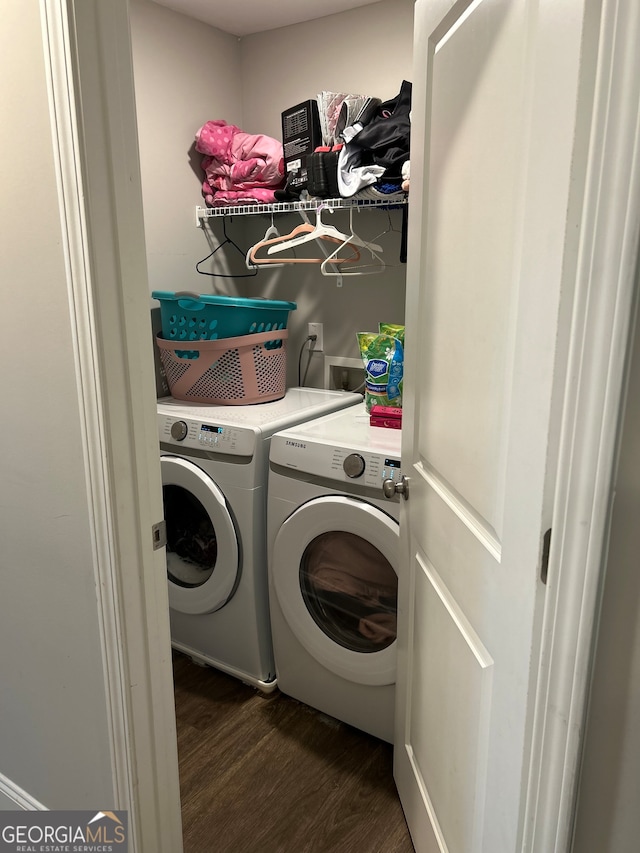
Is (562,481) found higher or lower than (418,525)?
higher

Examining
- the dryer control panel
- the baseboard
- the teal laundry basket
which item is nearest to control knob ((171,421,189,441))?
the dryer control panel

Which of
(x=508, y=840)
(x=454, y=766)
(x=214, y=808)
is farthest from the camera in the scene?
(x=214, y=808)

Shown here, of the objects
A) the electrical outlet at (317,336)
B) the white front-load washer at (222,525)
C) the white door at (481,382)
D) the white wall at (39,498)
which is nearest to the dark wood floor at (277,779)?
the white front-load washer at (222,525)

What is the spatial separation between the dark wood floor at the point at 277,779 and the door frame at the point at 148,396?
1.25ft

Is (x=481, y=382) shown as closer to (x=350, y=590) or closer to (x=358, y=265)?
(x=350, y=590)

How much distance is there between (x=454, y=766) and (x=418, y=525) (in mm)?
455

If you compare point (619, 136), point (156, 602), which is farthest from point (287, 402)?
point (619, 136)

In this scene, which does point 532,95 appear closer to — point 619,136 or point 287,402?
point 619,136

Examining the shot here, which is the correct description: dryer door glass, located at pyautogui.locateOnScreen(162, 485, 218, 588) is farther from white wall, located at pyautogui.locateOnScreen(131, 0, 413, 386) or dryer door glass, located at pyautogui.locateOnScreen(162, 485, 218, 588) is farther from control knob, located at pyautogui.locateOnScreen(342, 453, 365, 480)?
white wall, located at pyautogui.locateOnScreen(131, 0, 413, 386)

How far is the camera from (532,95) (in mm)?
710

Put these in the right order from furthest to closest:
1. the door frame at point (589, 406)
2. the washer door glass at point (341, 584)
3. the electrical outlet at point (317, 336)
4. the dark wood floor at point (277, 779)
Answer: the electrical outlet at point (317, 336), the washer door glass at point (341, 584), the dark wood floor at point (277, 779), the door frame at point (589, 406)

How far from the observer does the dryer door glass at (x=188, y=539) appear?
2.09 meters

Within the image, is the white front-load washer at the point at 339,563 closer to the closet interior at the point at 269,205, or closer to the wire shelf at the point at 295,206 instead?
the closet interior at the point at 269,205

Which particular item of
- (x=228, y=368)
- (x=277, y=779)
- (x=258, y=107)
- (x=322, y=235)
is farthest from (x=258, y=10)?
(x=277, y=779)
